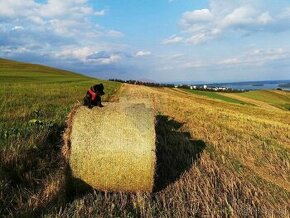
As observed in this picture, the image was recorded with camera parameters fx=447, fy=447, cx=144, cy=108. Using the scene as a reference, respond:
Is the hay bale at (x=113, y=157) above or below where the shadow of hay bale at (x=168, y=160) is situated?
above

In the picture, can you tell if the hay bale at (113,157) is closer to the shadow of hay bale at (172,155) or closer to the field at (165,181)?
the field at (165,181)

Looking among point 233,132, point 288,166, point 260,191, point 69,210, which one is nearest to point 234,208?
point 260,191

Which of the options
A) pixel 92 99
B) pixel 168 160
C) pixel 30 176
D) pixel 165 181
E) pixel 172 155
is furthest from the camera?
pixel 172 155

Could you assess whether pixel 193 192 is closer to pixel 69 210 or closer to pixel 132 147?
pixel 132 147

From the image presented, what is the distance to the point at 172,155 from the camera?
32.2 feet

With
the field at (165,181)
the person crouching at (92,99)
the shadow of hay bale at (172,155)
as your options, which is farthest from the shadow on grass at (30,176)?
the shadow of hay bale at (172,155)

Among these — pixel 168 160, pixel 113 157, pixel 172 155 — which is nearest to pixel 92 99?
pixel 113 157

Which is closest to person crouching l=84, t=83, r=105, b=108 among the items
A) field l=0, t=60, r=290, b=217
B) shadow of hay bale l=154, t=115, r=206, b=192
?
field l=0, t=60, r=290, b=217

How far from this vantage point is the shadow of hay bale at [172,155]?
27.7ft

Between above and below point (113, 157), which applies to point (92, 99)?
above

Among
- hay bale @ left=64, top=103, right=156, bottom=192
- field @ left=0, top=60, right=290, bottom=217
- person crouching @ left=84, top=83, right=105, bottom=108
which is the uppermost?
person crouching @ left=84, top=83, right=105, bottom=108

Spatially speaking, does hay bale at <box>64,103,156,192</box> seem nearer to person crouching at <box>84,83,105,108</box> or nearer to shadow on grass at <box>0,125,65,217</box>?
shadow on grass at <box>0,125,65,217</box>

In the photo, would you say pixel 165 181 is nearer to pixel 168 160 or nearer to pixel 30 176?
pixel 168 160

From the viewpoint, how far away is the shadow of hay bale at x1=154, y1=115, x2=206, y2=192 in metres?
8.44
